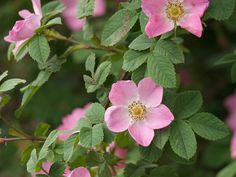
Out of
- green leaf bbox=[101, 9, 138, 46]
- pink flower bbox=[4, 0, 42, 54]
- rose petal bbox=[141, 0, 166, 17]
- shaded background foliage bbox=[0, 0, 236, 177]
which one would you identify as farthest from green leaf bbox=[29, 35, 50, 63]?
shaded background foliage bbox=[0, 0, 236, 177]

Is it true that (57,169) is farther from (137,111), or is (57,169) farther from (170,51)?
(170,51)

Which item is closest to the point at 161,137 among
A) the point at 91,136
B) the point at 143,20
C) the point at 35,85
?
the point at 91,136

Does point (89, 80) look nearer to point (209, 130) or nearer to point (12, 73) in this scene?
point (209, 130)

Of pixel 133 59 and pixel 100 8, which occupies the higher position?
pixel 133 59

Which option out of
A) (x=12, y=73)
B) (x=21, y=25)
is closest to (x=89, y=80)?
(x=21, y=25)

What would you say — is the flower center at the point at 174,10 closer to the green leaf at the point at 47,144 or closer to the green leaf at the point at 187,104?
the green leaf at the point at 187,104

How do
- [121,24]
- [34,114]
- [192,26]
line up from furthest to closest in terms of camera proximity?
[34,114] → [121,24] → [192,26]

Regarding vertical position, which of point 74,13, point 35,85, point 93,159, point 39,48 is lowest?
point 74,13
